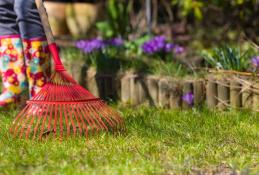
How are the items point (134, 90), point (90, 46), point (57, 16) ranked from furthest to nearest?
point (57, 16) < point (90, 46) < point (134, 90)

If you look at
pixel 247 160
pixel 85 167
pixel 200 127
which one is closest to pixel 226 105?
pixel 200 127

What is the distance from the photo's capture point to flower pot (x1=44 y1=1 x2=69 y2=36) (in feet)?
26.8

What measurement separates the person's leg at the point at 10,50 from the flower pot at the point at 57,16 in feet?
14.9

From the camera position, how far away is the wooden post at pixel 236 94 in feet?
12.3

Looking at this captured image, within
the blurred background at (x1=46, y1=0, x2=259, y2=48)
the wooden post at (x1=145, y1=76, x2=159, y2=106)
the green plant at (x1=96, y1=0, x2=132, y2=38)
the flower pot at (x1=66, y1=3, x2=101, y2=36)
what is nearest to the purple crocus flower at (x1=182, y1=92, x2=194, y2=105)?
the wooden post at (x1=145, y1=76, x2=159, y2=106)

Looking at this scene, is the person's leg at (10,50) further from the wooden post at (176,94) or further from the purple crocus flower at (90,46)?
the purple crocus flower at (90,46)

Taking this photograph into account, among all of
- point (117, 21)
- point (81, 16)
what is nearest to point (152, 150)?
point (117, 21)

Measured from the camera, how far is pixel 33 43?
3.58 metres

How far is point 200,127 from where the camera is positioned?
317 cm

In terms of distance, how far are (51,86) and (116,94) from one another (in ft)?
4.29

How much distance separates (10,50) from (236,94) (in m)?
1.32

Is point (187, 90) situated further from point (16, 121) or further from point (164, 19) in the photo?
point (164, 19)

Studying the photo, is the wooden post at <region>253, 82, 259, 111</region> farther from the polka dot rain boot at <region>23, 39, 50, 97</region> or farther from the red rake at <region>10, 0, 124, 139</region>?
the polka dot rain boot at <region>23, 39, 50, 97</region>

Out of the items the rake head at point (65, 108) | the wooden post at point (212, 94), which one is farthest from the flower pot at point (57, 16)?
the rake head at point (65, 108)
